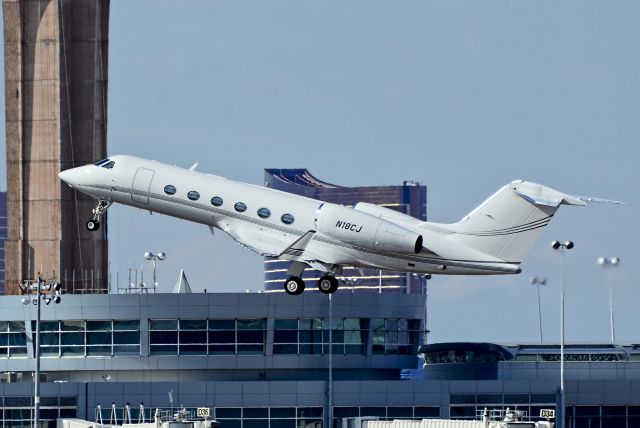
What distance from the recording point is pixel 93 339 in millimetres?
165000

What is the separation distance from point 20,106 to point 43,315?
Answer: 17.0 meters

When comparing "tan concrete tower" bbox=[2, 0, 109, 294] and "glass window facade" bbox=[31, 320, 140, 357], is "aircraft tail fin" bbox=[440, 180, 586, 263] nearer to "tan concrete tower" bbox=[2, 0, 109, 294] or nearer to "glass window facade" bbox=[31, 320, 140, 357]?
"glass window facade" bbox=[31, 320, 140, 357]

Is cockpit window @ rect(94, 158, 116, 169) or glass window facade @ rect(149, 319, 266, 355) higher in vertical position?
cockpit window @ rect(94, 158, 116, 169)

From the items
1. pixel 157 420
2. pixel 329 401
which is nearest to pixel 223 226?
pixel 157 420

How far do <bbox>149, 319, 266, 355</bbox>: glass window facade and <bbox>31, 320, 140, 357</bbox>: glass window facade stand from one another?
5.21 feet

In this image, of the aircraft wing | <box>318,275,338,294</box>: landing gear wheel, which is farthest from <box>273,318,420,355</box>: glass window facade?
<box>318,275,338,294</box>: landing gear wheel

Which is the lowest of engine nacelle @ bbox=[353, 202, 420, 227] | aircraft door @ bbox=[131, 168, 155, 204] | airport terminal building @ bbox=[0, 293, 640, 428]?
airport terminal building @ bbox=[0, 293, 640, 428]

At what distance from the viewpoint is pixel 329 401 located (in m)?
158

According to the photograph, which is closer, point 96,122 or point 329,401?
point 329,401

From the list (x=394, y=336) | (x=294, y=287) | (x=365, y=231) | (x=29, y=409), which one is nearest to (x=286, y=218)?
(x=294, y=287)

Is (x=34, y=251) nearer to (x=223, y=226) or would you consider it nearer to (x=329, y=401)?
(x=329, y=401)

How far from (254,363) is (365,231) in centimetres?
6192

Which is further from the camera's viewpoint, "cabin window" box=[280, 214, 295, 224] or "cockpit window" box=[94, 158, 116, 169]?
"cockpit window" box=[94, 158, 116, 169]

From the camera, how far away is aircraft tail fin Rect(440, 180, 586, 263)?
10544cm
